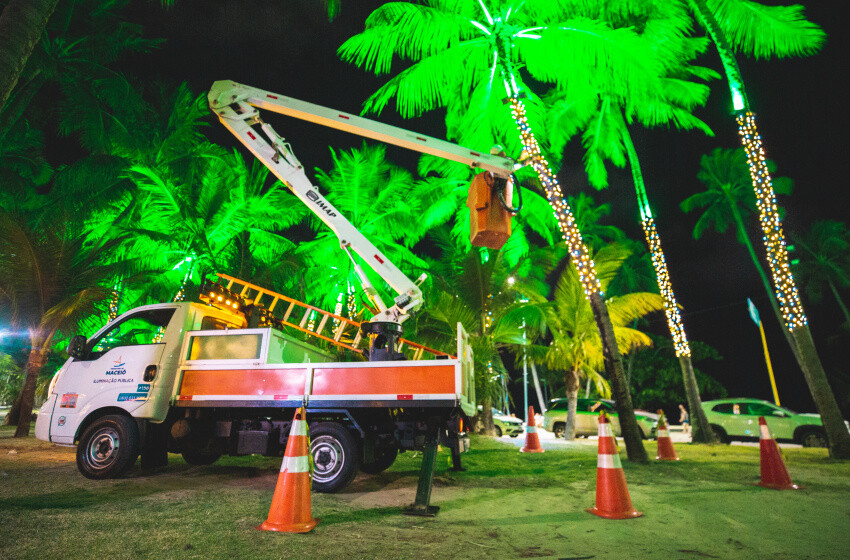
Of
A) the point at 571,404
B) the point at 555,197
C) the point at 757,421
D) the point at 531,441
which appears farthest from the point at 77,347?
the point at 757,421

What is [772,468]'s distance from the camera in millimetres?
6527

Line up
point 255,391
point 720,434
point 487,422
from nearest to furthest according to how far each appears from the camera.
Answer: point 255,391 < point 720,434 < point 487,422

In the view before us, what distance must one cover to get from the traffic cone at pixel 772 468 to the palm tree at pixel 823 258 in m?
34.9

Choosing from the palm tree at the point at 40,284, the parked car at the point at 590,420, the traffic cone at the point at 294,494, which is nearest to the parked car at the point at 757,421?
the parked car at the point at 590,420

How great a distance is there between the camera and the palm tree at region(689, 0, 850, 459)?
33.1 ft

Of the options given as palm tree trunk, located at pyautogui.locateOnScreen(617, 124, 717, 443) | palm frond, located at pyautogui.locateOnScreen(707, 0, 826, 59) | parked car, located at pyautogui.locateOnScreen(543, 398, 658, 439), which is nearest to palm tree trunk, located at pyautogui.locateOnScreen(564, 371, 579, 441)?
parked car, located at pyautogui.locateOnScreen(543, 398, 658, 439)

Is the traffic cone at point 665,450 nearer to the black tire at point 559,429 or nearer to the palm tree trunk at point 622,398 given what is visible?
the palm tree trunk at point 622,398

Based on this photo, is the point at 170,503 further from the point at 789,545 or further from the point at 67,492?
the point at 789,545

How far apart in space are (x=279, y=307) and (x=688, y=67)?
51.0 feet

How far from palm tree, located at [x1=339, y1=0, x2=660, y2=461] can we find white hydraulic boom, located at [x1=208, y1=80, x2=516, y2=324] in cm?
345

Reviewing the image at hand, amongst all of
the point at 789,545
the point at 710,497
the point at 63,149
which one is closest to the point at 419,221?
the point at 63,149

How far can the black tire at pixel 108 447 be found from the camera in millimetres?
6258

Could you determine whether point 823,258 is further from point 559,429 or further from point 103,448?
point 103,448

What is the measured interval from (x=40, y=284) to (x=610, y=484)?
14.9 metres
